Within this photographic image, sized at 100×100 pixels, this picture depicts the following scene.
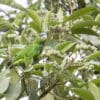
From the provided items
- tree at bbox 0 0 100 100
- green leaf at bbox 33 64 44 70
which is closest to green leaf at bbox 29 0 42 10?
tree at bbox 0 0 100 100

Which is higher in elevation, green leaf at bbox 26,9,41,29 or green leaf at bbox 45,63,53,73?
green leaf at bbox 26,9,41,29

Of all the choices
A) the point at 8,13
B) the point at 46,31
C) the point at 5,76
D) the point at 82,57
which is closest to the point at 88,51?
the point at 82,57

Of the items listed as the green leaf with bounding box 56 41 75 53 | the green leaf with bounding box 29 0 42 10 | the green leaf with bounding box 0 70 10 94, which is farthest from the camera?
the green leaf with bounding box 29 0 42 10

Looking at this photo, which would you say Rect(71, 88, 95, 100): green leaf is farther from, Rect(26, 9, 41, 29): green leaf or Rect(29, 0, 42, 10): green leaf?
Rect(29, 0, 42, 10): green leaf

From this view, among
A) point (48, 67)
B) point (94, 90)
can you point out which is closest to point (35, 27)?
point (48, 67)

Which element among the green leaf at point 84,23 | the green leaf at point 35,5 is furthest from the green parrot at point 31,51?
the green leaf at point 35,5

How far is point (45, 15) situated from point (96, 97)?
0.95ft

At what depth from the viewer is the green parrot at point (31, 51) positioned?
89 cm

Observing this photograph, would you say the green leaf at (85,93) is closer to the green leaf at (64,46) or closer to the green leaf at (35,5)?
the green leaf at (64,46)

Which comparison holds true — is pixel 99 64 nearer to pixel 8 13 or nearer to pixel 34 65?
pixel 34 65

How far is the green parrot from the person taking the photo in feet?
2.93

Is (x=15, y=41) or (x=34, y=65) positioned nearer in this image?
(x=34, y=65)

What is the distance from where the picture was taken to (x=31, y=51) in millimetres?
906

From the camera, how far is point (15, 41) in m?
1.11
